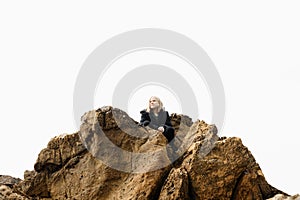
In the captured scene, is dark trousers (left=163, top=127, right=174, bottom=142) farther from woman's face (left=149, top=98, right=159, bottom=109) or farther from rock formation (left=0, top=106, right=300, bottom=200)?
woman's face (left=149, top=98, right=159, bottom=109)

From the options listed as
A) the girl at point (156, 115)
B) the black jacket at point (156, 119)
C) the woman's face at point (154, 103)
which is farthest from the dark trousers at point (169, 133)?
the woman's face at point (154, 103)

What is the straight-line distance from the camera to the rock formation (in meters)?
18.4

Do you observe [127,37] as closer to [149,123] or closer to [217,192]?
[149,123]

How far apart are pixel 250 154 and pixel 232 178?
2.14 metres

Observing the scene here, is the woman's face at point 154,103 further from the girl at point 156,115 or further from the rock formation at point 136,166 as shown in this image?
the rock formation at point 136,166

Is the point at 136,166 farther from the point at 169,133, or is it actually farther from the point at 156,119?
the point at 156,119

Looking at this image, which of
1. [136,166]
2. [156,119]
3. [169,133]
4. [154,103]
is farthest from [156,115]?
[136,166]

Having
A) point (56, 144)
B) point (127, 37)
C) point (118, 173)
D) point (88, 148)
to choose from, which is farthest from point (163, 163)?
point (127, 37)

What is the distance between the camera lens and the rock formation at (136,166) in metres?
18.4

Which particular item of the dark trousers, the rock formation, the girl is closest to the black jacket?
the girl

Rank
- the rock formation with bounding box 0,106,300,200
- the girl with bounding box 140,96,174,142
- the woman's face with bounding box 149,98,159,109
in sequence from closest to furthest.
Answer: the rock formation with bounding box 0,106,300,200
the girl with bounding box 140,96,174,142
the woman's face with bounding box 149,98,159,109

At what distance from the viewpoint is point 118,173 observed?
779 inches

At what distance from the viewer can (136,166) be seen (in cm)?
1959

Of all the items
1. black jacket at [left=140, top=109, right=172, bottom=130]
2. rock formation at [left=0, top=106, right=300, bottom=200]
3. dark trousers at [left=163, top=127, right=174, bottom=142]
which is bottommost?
rock formation at [left=0, top=106, right=300, bottom=200]
